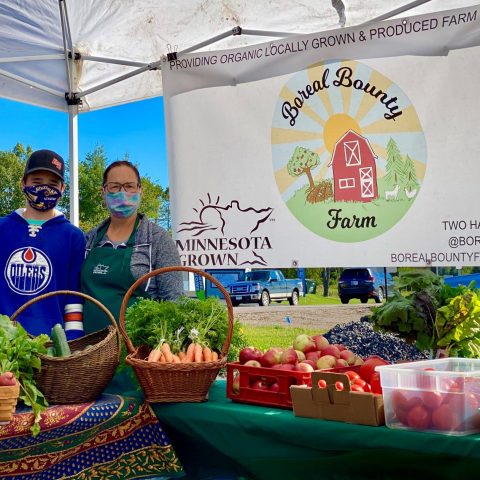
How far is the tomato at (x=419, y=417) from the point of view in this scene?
1990 mm

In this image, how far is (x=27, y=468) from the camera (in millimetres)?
2420

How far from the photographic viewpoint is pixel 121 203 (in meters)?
3.25

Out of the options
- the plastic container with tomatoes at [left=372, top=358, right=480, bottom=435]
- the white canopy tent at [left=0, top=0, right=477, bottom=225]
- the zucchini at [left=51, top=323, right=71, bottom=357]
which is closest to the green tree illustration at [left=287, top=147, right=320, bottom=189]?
the white canopy tent at [left=0, top=0, right=477, bottom=225]

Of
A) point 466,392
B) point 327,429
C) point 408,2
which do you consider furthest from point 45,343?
point 408,2

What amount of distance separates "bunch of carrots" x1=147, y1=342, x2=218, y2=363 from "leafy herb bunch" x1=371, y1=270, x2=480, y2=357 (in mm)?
780

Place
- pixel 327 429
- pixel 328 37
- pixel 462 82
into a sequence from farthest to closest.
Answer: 1. pixel 328 37
2. pixel 462 82
3. pixel 327 429

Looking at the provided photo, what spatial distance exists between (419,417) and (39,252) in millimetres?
2007

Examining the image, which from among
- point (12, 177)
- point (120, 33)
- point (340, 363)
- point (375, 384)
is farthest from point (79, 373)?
point (12, 177)

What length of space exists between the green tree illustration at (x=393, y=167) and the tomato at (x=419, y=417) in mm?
2477

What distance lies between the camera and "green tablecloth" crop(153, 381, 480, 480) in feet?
6.38

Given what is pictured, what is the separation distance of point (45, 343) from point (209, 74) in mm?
2720

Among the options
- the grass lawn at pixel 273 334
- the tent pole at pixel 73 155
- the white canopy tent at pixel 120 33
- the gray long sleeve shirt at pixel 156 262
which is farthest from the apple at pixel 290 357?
the grass lawn at pixel 273 334

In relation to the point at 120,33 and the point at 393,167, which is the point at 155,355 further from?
the point at 120,33

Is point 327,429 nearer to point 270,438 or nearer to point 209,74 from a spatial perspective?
point 270,438
